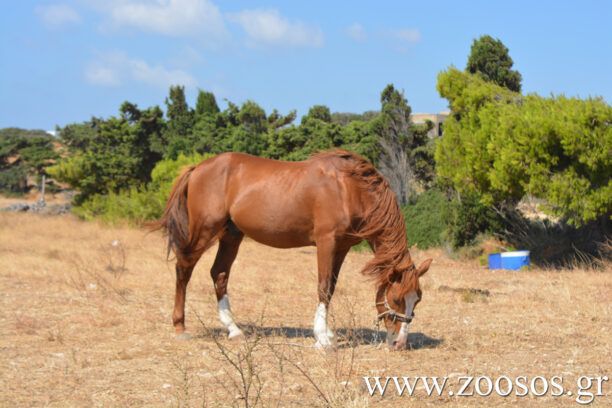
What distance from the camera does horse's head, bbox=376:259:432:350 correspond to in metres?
6.73

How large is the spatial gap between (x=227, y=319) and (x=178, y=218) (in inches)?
50.3

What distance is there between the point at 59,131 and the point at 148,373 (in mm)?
40061

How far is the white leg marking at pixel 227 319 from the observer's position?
7582mm

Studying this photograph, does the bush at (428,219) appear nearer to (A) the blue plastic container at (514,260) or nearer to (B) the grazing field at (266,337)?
(A) the blue plastic container at (514,260)

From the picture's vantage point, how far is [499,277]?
1355cm

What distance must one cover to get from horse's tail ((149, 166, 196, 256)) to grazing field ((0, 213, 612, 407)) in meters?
0.95

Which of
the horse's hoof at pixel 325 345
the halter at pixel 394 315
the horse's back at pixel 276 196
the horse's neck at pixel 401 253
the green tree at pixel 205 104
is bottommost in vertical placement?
the horse's hoof at pixel 325 345

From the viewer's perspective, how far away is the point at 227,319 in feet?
25.3

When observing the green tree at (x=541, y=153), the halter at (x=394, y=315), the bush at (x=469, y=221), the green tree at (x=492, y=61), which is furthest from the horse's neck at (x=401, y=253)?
the green tree at (x=492, y=61)

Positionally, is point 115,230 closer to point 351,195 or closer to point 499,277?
point 499,277

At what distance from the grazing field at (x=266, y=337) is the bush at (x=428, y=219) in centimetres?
398

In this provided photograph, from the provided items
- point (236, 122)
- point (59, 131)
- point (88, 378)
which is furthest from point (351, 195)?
point (59, 131)

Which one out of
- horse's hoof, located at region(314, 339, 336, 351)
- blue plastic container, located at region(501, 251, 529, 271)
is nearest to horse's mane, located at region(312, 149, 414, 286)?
horse's hoof, located at region(314, 339, 336, 351)

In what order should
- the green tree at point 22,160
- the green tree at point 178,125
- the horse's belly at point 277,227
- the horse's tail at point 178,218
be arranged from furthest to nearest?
the green tree at point 22,160
the green tree at point 178,125
the horse's tail at point 178,218
the horse's belly at point 277,227
